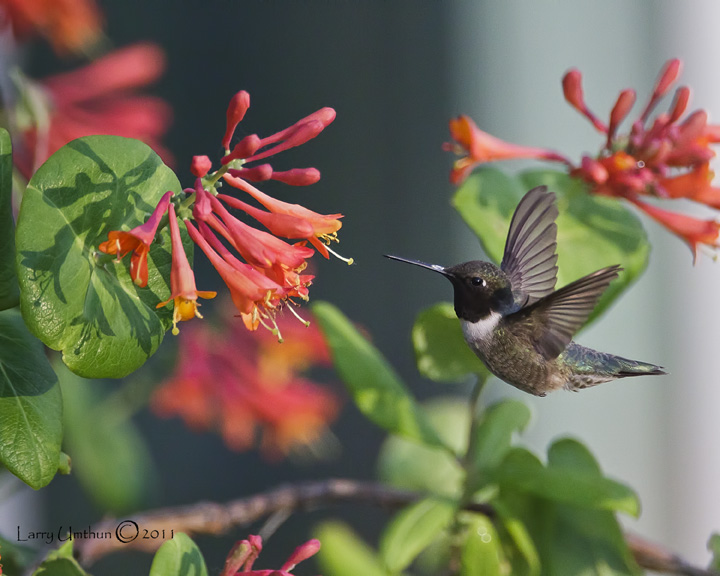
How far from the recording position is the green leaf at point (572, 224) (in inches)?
32.5

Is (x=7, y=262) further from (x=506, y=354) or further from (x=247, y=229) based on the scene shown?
(x=506, y=354)

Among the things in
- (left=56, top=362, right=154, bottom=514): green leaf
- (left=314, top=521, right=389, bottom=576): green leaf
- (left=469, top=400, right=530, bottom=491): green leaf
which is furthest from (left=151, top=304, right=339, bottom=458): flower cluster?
(left=469, top=400, right=530, bottom=491): green leaf

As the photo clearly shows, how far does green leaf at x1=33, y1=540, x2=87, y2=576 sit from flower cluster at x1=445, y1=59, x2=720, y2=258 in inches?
19.9

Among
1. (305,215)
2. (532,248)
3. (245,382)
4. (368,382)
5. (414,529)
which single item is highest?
(305,215)

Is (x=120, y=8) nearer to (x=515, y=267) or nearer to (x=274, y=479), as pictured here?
(x=274, y=479)

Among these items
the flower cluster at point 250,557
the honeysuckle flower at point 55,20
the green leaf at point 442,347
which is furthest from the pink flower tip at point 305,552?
the honeysuckle flower at point 55,20

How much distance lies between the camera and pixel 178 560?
0.56m

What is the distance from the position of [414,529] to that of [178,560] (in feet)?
0.95

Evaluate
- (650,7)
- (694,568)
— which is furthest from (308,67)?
(694,568)

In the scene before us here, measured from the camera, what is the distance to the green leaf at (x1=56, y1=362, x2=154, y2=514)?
1.04 m

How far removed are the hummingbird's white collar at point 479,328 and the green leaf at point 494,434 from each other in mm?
167

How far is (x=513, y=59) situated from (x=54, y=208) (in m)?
1.91

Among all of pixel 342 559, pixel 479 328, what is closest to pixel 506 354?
pixel 479 328

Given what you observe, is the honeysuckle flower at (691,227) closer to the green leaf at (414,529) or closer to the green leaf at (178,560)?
the green leaf at (414,529)
